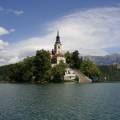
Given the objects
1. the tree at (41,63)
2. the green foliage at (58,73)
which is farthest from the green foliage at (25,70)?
the green foliage at (58,73)

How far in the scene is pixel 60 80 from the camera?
190 metres

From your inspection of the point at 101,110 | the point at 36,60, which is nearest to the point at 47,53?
the point at 36,60

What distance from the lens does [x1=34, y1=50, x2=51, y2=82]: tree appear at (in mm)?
184375

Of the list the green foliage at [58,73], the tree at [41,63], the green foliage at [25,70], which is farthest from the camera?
the green foliage at [25,70]

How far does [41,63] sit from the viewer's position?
7274 inches

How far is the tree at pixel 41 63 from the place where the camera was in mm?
184375

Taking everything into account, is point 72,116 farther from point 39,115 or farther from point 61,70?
point 61,70

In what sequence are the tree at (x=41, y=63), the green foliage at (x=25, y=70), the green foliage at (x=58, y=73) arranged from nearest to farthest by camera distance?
the tree at (x=41, y=63), the green foliage at (x=58, y=73), the green foliage at (x=25, y=70)

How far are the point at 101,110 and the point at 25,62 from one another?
5511 inches

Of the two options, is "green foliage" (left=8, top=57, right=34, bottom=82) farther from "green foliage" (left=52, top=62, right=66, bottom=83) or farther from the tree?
"green foliage" (left=52, top=62, right=66, bottom=83)

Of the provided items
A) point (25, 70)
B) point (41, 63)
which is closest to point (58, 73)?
point (41, 63)

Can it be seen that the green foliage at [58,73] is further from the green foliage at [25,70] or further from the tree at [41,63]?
→ the green foliage at [25,70]

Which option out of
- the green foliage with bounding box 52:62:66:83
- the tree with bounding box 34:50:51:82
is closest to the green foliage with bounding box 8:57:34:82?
the tree with bounding box 34:50:51:82

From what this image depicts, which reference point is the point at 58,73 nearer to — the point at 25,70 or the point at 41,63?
the point at 41,63
